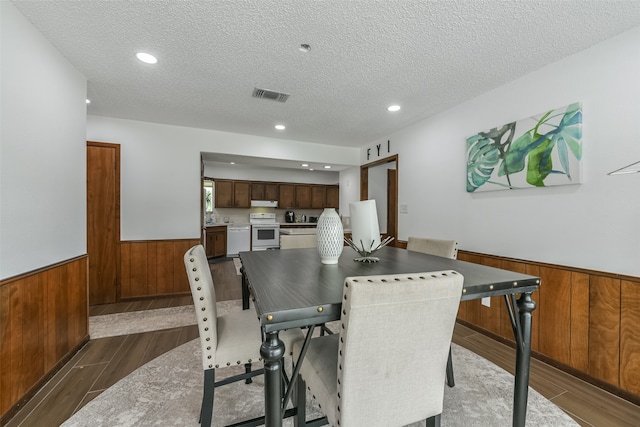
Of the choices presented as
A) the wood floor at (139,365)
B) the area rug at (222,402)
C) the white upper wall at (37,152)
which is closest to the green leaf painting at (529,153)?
the wood floor at (139,365)

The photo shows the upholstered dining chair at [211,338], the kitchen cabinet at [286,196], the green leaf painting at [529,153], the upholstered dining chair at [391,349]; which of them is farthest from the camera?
the kitchen cabinet at [286,196]

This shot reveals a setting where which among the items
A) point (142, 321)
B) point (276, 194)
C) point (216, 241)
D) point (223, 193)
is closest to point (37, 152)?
point (142, 321)

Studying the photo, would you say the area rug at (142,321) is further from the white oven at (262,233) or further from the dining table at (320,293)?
the white oven at (262,233)

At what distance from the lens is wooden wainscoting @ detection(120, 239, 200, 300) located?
3.55 meters

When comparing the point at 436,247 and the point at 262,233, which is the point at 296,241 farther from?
the point at 262,233

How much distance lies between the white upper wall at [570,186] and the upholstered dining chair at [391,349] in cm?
172

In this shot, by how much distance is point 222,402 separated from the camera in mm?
1653

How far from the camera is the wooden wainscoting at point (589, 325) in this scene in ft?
5.62

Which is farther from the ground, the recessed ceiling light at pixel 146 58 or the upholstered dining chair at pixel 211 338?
the recessed ceiling light at pixel 146 58

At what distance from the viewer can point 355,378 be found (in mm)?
887

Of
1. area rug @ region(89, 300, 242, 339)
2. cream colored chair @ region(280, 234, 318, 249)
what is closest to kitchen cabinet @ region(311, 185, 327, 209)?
area rug @ region(89, 300, 242, 339)

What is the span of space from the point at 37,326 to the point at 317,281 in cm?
195

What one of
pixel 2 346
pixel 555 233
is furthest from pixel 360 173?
pixel 2 346

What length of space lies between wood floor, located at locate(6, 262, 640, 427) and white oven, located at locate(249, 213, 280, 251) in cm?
410
